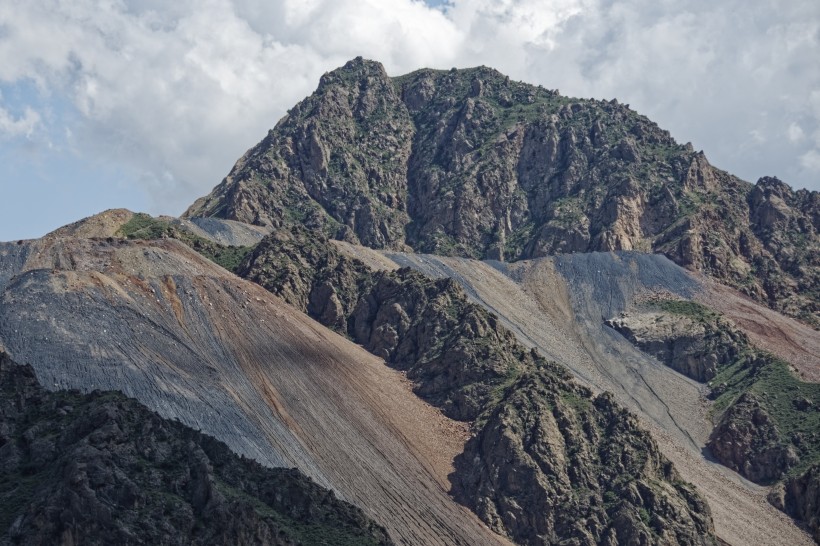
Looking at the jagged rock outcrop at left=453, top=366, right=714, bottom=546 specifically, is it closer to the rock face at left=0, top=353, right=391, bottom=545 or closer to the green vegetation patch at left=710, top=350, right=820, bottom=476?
the green vegetation patch at left=710, top=350, right=820, bottom=476

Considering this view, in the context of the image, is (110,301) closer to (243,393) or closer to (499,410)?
(243,393)

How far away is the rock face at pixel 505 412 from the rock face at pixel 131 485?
34.8 metres

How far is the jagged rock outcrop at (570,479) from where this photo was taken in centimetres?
13912

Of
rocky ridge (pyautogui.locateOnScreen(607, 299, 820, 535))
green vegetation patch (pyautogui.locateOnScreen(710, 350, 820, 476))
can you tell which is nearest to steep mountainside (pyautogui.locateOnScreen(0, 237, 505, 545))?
rocky ridge (pyautogui.locateOnScreen(607, 299, 820, 535))

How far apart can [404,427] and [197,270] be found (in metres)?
40.1

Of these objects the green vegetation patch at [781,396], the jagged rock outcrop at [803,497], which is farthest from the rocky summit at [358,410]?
the green vegetation patch at [781,396]

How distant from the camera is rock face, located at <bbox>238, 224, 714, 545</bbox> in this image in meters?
140

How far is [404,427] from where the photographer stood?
151 metres

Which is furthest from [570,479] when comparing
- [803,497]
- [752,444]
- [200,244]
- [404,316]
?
[200,244]

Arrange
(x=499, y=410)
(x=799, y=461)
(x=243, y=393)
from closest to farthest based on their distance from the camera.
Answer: (x=243, y=393) → (x=499, y=410) → (x=799, y=461)

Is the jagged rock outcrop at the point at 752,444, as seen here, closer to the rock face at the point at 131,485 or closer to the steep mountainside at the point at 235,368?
the steep mountainside at the point at 235,368

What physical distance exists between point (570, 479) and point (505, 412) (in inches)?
483

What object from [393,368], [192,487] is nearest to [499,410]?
[393,368]

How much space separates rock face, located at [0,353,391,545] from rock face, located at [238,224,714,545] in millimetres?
34773
